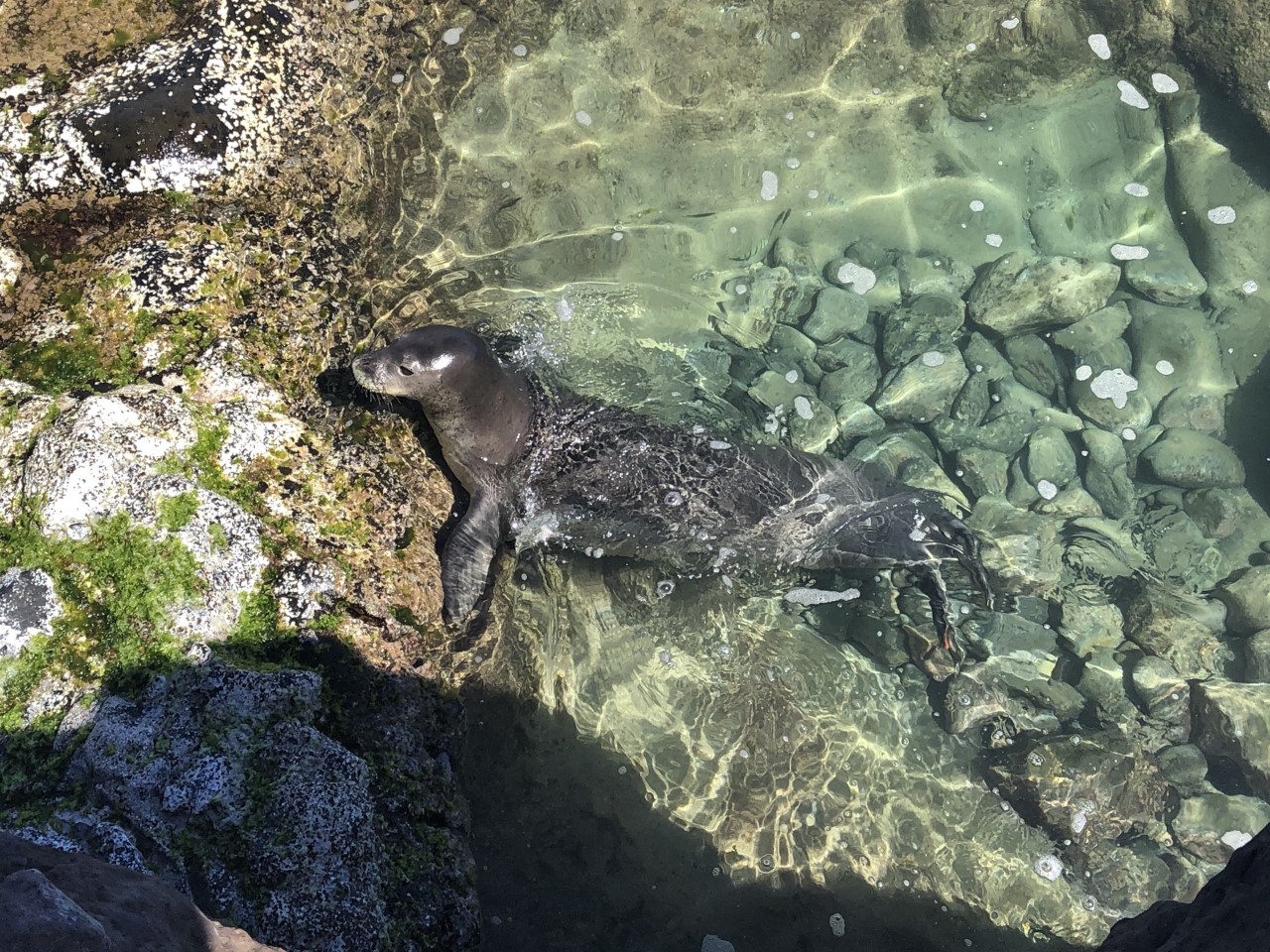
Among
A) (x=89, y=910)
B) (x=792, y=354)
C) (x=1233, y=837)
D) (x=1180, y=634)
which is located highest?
(x=89, y=910)

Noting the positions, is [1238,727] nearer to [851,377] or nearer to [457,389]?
[851,377]

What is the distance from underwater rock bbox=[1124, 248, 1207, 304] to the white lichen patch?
2.53ft

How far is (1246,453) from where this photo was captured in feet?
22.6

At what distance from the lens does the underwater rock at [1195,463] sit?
22.3 ft

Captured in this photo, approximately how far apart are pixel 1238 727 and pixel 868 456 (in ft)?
10.5

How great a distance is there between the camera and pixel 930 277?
723 cm

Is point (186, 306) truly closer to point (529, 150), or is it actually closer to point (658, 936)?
point (529, 150)

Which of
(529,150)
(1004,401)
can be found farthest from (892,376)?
(529,150)

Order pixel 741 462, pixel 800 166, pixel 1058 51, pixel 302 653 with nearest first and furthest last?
pixel 302 653 → pixel 741 462 → pixel 800 166 → pixel 1058 51

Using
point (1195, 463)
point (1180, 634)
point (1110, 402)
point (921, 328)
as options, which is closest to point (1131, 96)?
point (1110, 402)

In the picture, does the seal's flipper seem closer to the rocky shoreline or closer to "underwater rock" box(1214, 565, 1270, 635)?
the rocky shoreline

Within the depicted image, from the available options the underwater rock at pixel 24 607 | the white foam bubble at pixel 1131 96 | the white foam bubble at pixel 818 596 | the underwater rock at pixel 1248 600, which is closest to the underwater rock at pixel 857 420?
the white foam bubble at pixel 818 596

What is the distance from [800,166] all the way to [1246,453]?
4.39 m

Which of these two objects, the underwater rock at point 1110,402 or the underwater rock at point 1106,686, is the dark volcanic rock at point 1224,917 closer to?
the underwater rock at point 1106,686
